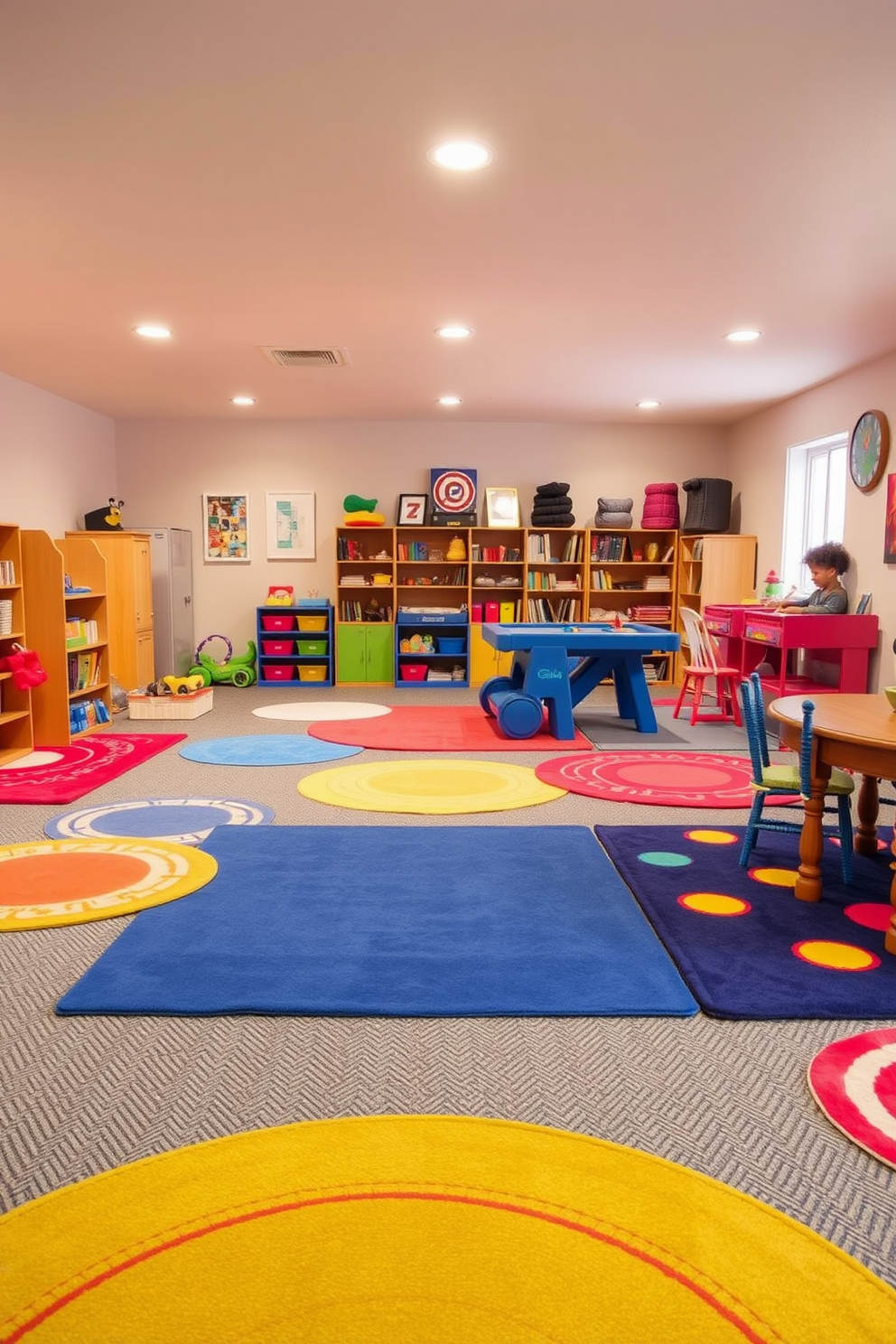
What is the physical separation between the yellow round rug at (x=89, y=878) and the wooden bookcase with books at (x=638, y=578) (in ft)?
20.5

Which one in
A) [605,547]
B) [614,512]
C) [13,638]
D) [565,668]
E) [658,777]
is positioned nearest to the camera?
[658,777]

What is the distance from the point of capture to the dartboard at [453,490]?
9.40 m

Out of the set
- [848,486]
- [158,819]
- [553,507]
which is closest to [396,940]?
[158,819]

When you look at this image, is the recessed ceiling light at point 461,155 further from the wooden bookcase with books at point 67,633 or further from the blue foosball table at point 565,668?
the wooden bookcase with books at point 67,633

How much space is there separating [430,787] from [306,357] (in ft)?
11.5

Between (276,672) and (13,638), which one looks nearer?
(13,638)

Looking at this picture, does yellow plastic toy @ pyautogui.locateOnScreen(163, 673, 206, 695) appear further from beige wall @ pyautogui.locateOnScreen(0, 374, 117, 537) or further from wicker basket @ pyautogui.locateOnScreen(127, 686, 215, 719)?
beige wall @ pyautogui.locateOnScreen(0, 374, 117, 537)

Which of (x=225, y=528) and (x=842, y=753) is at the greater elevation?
(x=225, y=528)

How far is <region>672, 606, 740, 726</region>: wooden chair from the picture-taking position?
7039 mm

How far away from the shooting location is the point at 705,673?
6965mm

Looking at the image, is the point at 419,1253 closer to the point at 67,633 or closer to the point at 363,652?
the point at 67,633

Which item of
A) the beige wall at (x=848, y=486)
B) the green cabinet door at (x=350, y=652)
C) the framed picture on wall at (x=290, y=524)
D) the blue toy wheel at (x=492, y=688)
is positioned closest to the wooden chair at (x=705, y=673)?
the beige wall at (x=848, y=486)

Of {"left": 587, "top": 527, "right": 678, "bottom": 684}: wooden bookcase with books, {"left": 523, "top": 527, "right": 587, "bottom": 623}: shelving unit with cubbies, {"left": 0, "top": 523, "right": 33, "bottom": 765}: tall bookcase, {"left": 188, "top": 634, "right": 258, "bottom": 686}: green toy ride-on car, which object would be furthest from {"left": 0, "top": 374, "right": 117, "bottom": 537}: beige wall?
{"left": 587, "top": 527, "right": 678, "bottom": 684}: wooden bookcase with books

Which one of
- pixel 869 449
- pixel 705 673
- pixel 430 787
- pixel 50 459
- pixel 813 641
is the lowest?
pixel 430 787
